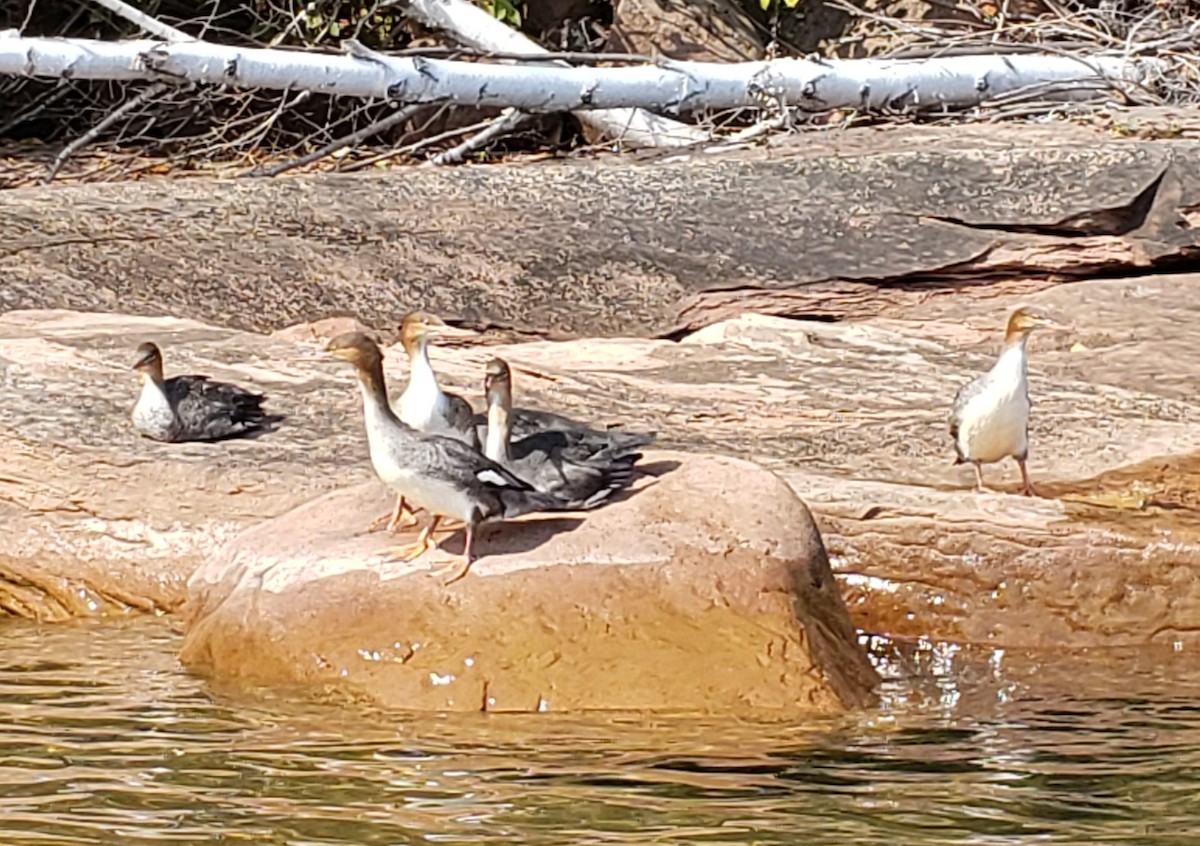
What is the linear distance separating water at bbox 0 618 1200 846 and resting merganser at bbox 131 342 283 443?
1.52 metres

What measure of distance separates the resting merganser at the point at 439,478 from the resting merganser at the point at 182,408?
1.75 m

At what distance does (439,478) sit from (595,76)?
5.82m

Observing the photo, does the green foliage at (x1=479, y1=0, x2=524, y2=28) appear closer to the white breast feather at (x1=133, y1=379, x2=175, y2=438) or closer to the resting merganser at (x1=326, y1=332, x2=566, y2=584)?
the white breast feather at (x1=133, y1=379, x2=175, y2=438)

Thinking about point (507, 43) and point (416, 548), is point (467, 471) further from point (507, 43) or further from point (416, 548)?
point (507, 43)

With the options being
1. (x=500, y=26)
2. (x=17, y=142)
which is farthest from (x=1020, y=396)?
(x=17, y=142)

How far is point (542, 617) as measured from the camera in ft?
20.2

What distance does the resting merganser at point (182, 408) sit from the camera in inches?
315

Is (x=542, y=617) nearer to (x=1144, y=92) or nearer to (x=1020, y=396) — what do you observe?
(x=1020, y=396)

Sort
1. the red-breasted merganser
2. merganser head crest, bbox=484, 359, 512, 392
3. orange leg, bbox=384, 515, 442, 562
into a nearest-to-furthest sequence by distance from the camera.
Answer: orange leg, bbox=384, 515, 442, 562
merganser head crest, bbox=484, 359, 512, 392
the red-breasted merganser

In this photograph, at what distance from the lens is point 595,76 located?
38.0 ft

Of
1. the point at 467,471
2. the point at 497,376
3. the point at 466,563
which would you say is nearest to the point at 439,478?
the point at 467,471

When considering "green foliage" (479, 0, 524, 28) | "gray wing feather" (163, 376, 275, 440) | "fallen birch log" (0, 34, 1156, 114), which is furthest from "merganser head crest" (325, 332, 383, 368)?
"green foliage" (479, 0, 524, 28)

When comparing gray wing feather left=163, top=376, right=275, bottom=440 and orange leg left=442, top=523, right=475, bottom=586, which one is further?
gray wing feather left=163, top=376, right=275, bottom=440

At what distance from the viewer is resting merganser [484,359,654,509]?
6570 millimetres
